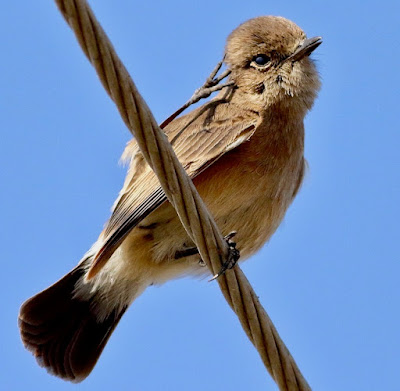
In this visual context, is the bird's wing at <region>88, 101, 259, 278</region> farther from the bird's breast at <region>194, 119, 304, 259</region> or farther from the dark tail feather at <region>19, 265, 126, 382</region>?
the dark tail feather at <region>19, 265, 126, 382</region>

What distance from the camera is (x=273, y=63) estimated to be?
636cm

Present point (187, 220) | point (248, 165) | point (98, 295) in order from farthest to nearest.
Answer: point (98, 295)
point (248, 165)
point (187, 220)

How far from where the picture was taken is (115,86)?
12.7ft

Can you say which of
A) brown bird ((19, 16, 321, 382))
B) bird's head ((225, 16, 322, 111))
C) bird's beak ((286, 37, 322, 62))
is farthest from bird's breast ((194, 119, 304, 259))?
bird's beak ((286, 37, 322, 62))

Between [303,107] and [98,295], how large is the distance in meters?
1.99

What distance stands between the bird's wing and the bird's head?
241 millimetres

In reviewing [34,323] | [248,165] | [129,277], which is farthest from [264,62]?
[34,323]

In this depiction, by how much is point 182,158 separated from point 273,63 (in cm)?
100

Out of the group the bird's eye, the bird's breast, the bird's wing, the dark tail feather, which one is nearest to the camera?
the bird's wing

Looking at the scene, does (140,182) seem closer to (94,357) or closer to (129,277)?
(129,277)

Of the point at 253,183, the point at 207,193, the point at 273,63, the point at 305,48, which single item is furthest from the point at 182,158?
the point at 305,48

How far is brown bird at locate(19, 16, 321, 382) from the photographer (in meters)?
5.80

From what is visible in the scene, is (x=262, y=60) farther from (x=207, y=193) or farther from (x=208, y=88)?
(x=207, y=193)

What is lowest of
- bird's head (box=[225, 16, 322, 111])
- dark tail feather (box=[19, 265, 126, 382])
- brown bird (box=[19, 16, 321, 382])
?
dark tail feather (box=[19, 265, 126, 382])
